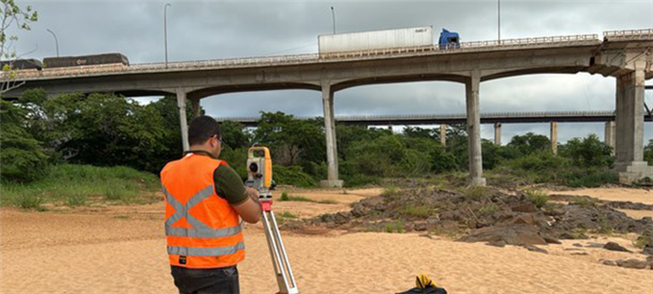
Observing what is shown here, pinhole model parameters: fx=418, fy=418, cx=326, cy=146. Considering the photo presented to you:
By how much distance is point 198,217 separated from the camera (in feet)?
8.39

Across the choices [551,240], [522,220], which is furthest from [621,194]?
[551,240]

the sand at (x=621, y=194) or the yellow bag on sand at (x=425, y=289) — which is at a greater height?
the yellow bag on sand at (x=425, y=289)

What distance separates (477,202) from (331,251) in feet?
35.9

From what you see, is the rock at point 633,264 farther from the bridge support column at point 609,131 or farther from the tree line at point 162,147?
the bridge support column at point 609,131

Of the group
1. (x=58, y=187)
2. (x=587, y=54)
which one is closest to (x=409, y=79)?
(x=587, y=54)

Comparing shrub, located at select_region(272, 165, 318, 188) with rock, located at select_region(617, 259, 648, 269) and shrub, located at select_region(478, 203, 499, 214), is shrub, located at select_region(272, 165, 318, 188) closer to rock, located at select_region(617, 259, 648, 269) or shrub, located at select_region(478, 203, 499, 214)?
shrub, located at select_region(478, 203, 499, 214)

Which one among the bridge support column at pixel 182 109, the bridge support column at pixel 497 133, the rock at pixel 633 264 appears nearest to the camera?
the rock at pixel 633 264

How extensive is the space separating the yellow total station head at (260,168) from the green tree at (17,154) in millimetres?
23385

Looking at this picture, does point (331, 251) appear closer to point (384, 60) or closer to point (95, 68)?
point (384, 60)

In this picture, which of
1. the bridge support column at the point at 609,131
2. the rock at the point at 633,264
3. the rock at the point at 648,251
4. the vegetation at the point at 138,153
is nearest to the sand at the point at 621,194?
the vegetation at the point at 138,153

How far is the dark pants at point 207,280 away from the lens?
2.61 metres

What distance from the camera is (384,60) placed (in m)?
34.1

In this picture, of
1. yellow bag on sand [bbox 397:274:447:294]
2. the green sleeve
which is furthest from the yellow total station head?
yellow bag on sand [bbox 397:274:447:294]

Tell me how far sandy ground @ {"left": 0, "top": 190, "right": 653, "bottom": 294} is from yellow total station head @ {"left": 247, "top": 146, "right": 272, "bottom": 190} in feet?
13.3
